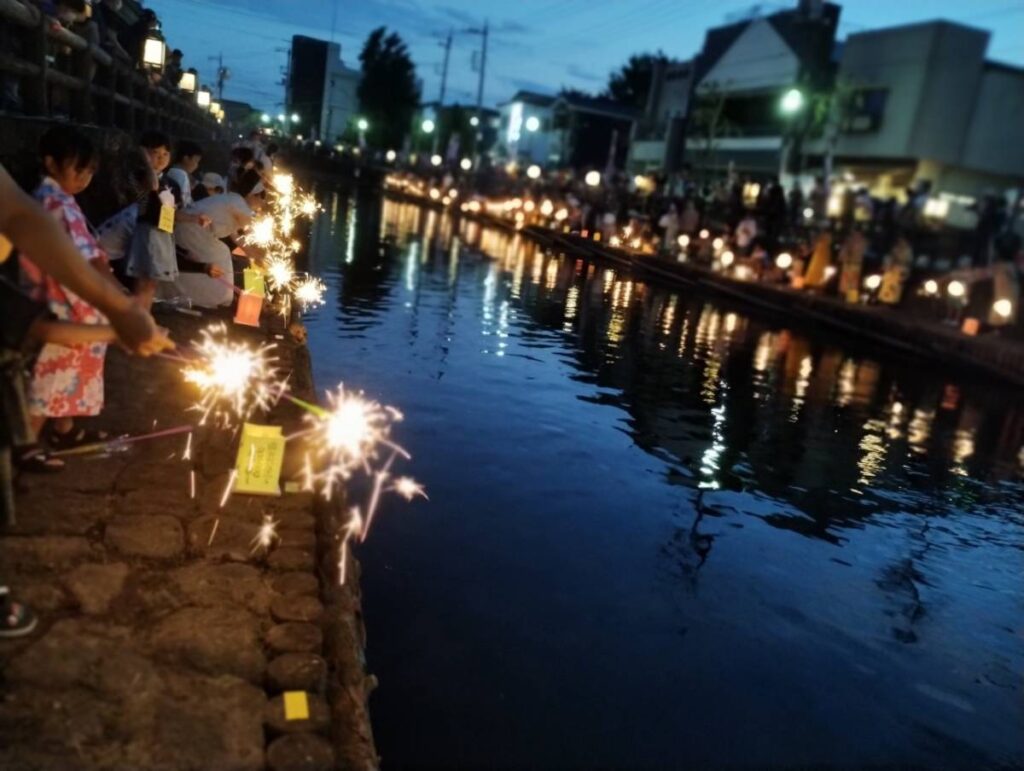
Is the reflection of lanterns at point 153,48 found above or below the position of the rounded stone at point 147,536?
above

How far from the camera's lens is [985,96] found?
29000 mm

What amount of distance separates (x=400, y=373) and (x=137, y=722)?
712cm

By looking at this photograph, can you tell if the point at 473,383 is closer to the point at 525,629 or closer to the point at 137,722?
the point at 525,629

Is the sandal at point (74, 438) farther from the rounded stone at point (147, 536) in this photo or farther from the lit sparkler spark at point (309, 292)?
the lit sparkler spark at point (309, 292)

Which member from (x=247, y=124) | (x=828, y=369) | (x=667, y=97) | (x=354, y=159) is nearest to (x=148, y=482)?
(x=828, y=369)

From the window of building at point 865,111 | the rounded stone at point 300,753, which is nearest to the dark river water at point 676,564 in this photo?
the rounded stone at point 300,753

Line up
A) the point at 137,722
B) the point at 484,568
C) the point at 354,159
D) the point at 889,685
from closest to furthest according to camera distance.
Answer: the point at 137,722
the point at 889,685
the point at 484,568
the point at 354,159

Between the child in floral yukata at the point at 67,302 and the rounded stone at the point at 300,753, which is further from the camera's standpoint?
the child in floral yukata at the point at 67,302

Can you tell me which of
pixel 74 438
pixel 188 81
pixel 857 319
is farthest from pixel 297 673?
pixel 188 81

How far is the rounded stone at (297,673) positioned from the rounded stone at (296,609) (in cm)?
28

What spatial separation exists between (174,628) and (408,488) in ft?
10.3

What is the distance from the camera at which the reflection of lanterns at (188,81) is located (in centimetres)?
2324

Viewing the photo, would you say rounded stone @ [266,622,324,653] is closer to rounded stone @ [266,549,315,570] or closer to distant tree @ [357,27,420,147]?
rounded stone @ [266,549,315,570]

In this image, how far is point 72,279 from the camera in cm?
304
